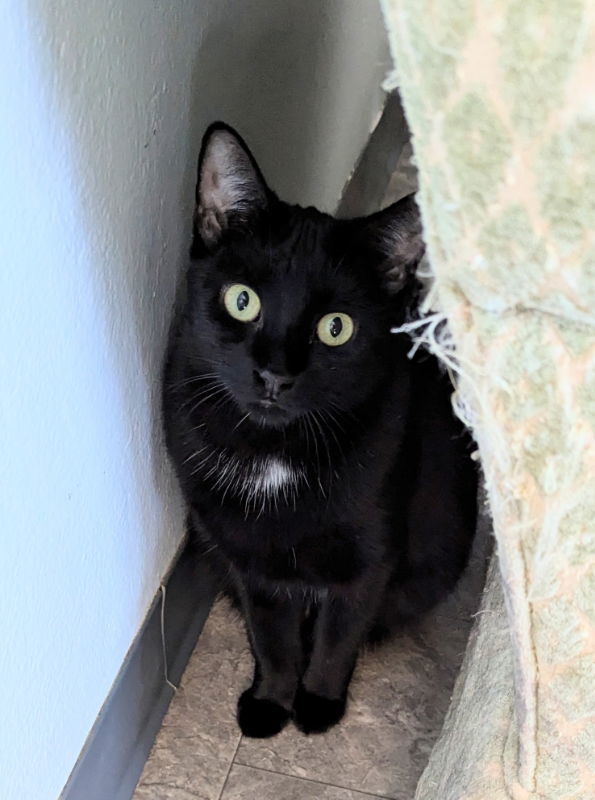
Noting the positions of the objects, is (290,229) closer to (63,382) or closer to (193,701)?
(63,382)

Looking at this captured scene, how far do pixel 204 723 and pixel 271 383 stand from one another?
539 mm

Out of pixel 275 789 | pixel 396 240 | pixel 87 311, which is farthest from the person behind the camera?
pixel 275 789

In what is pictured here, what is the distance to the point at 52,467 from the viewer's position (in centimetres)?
73

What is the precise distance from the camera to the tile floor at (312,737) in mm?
1045

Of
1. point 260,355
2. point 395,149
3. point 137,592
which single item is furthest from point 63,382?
point 395,149

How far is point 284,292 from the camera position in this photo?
810 millimetres

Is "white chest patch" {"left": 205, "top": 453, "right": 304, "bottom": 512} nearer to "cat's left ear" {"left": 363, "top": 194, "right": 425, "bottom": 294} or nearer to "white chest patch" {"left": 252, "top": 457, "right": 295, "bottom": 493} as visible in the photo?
"white chest patch" {"left": 252, "top": 457, "right": 295, "bottom": 493}

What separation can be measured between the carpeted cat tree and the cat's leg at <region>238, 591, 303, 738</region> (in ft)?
1.12

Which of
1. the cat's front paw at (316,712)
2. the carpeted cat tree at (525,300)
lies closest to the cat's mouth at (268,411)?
the carpeted cat tree at (525,300)

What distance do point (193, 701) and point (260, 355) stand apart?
1.83ft

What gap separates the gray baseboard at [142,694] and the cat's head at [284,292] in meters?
0.35

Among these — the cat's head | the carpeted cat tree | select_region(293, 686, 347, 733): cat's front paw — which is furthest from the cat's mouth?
select_region(293, 686, 347, 733): cat's front paw

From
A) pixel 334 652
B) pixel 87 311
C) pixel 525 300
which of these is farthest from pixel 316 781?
pixel 525 300

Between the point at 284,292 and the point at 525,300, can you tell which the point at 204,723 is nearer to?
the point at 284,292
